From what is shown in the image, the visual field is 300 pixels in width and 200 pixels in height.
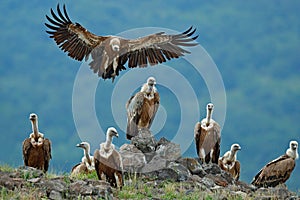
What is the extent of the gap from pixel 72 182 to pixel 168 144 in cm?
409

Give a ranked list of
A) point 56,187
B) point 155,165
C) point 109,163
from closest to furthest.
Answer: point 56,187 → point 109,163 → point 155,165

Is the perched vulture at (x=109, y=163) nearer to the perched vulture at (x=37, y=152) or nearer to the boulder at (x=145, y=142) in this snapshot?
the boulder at (x=145, y=142)

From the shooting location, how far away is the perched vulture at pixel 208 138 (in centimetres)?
1769

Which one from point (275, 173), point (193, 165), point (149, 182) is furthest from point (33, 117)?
point (275, 173)

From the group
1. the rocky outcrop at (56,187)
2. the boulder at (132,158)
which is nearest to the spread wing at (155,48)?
the boulder at (132,158)

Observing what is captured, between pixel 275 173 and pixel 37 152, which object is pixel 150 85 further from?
pixel 275 173

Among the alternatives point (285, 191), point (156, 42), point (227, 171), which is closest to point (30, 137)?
point (156, 42)

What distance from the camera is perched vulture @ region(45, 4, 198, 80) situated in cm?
1717

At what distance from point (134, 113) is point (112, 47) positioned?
1.80 m

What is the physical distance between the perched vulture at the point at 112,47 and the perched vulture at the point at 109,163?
392 centimetres

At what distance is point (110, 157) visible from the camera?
13461 mm

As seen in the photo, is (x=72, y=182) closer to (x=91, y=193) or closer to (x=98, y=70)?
(x=91, y=193)

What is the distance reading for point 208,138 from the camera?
1766 centimetres

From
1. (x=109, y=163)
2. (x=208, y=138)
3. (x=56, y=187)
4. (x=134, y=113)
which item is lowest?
(x=56, y=187)
